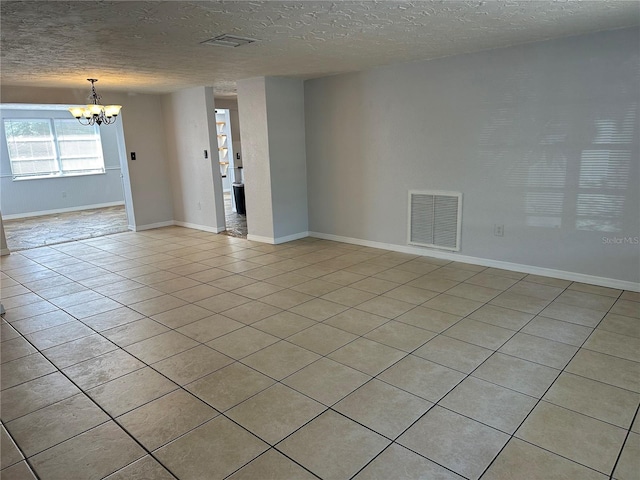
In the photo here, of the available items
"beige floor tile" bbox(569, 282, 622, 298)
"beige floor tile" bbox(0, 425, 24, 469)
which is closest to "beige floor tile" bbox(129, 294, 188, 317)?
"beige floor tile" bbox(0, 425, 24, 469)

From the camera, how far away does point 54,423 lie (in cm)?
216

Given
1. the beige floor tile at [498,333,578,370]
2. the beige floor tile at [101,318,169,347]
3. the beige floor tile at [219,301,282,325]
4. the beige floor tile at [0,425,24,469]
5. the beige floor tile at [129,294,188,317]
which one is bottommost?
the beige floor tile at [498,333,578,370]

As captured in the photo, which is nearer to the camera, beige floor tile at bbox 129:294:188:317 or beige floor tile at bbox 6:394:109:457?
beige floor tile at bbox 6:394:109:457

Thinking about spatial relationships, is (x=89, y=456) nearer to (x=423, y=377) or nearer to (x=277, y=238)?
(x=423, y=377)

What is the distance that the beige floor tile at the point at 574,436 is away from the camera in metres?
1.84

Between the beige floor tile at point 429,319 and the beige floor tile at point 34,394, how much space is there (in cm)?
226

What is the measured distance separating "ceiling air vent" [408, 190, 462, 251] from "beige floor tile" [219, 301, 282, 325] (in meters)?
2.22

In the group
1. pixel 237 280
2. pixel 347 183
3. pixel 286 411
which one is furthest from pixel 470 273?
pixel 286 411

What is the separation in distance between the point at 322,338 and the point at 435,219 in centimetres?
243

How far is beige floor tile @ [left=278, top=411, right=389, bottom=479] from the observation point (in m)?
1.82

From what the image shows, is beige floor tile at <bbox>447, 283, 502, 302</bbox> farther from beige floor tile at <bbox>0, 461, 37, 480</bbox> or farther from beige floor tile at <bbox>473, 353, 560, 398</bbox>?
beige floor tile at <bbox>0, 461, 37, 480</bbox>

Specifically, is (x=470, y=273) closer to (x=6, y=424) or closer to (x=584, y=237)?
(x=584, y=237)

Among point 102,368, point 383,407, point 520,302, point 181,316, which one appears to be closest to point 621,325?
point 520,302

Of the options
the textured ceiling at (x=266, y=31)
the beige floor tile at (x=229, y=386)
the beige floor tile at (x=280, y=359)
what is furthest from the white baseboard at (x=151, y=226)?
the beige floor tile at (x=229, y=386)
